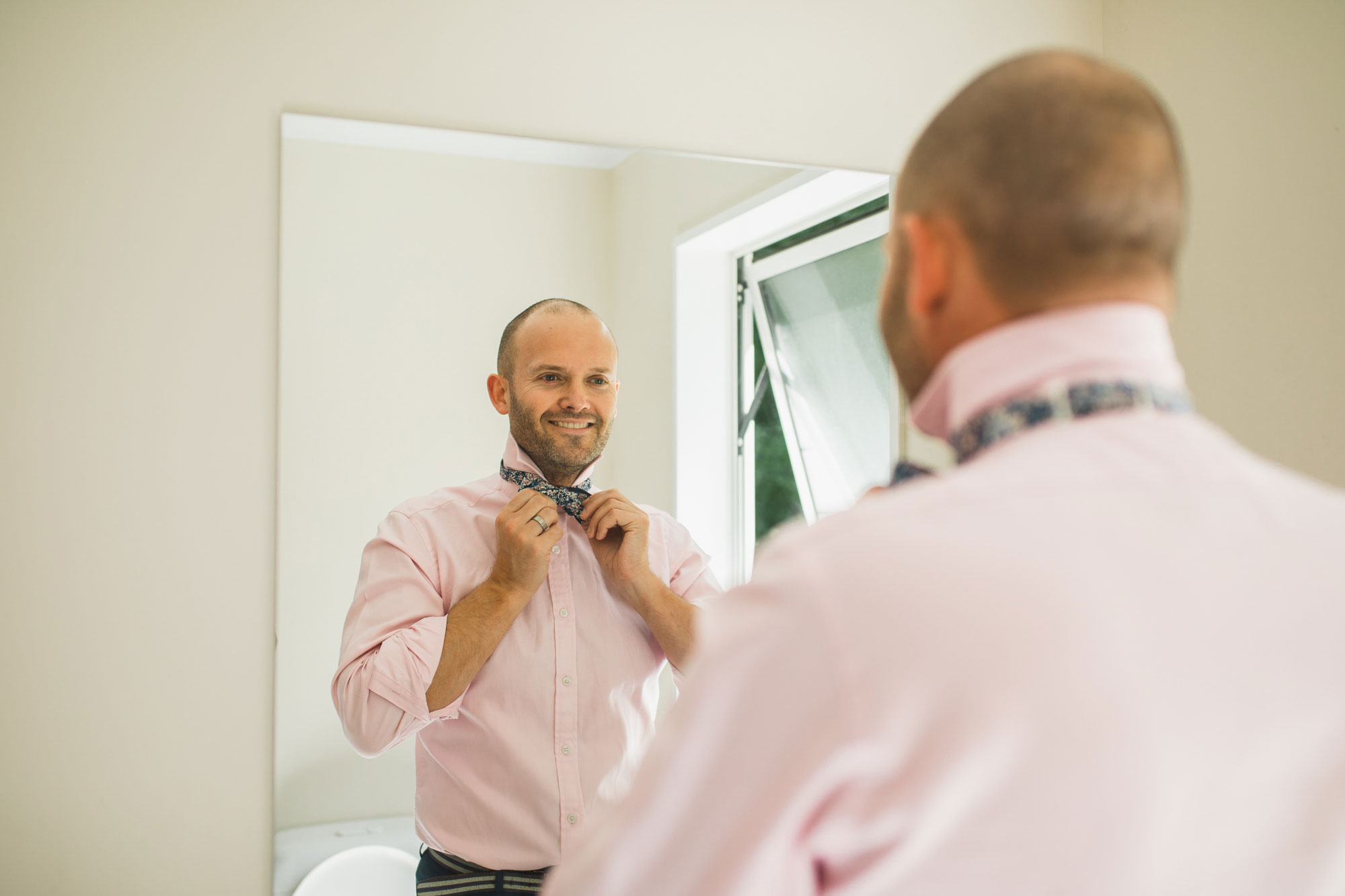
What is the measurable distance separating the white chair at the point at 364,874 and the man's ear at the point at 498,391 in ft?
2.41

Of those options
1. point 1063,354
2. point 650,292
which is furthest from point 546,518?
point 1063,354

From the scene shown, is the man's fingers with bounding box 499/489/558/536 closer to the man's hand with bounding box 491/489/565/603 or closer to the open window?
the man's hand with bounding box 491/489/565/603

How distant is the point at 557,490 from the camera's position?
147 centimetres

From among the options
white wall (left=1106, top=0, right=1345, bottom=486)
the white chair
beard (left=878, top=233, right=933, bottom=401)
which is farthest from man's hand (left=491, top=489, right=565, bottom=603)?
white wall (left=1106, top=0, right=1345, bottom=486)

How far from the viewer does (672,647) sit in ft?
4.72

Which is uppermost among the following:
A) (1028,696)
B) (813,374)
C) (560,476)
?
(813,374)

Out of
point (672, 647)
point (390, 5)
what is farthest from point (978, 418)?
point (390, 5)

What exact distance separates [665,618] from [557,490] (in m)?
0.25

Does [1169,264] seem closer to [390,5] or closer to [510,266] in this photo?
[510,266]

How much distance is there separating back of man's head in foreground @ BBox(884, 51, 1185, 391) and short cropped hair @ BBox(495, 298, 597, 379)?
1055mm

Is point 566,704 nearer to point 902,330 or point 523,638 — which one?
point 523,638

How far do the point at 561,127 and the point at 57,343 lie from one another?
0.89 m

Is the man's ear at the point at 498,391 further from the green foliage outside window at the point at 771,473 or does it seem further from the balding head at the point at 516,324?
the green foliage outside window at the point at 771,473

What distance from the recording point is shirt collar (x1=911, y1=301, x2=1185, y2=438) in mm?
559
